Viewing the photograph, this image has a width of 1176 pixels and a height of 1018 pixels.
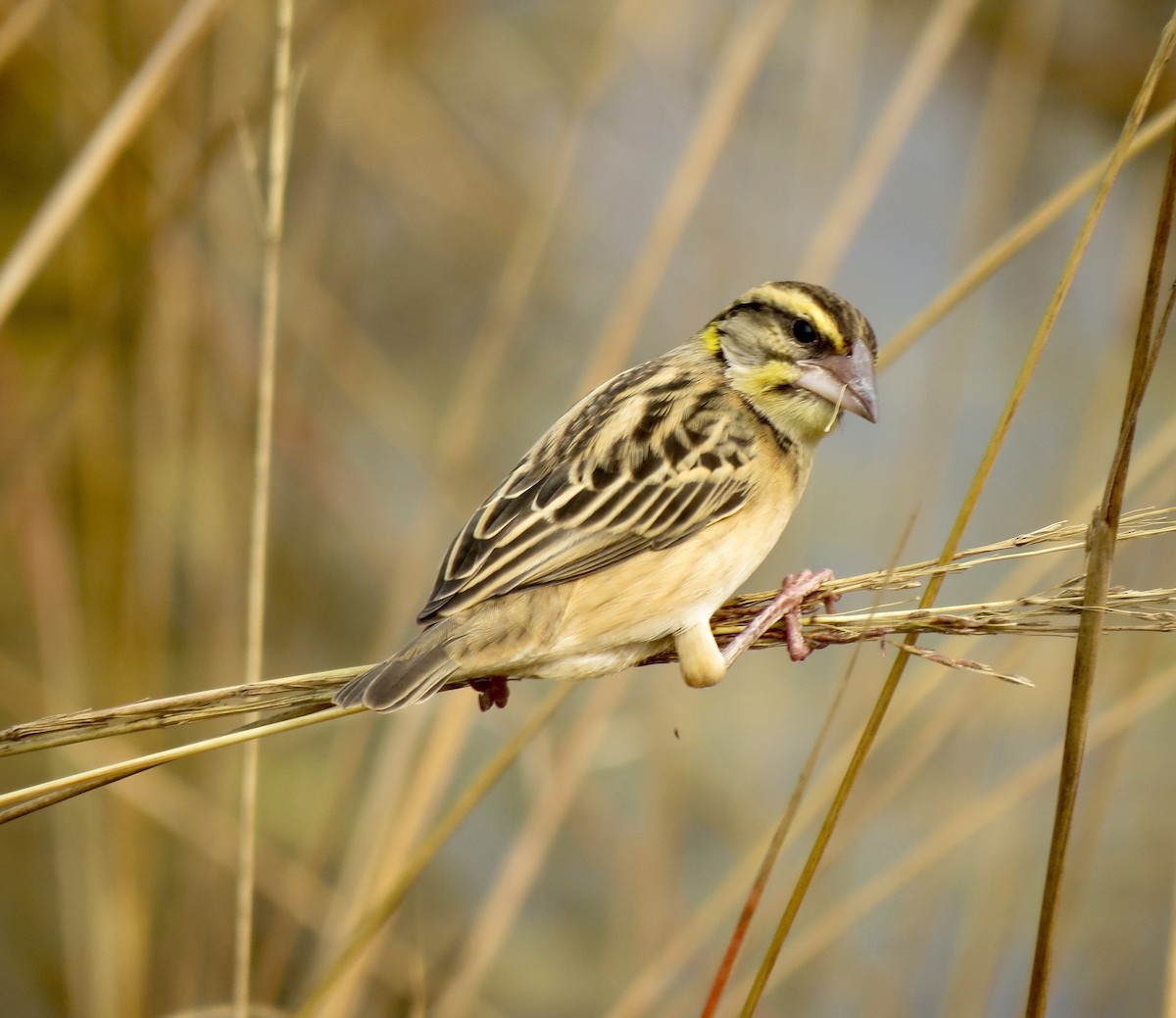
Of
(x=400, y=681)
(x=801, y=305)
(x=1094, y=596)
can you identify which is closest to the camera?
(x=1094, y=596)

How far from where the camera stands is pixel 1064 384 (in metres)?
5.93

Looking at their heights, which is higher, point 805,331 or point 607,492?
point 805,331

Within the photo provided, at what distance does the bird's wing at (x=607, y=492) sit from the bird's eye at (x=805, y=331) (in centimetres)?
21

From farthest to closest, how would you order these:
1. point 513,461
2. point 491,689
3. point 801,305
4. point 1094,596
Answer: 1. point 513,461
2. point 801,305
3. point 491,689
4. point 1094,596

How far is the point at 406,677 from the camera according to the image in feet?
6.98

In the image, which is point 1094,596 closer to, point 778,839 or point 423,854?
point 778,839

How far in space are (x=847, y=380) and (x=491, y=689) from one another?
0.96 metres

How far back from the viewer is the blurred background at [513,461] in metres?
3.00

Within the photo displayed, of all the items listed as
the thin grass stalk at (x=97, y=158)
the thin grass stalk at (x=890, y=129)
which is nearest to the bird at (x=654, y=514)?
the thin grass stalk at (x=890, y=129)

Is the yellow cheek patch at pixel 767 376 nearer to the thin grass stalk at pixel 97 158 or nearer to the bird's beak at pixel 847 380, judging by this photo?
the bird's beak at pixel 847 380

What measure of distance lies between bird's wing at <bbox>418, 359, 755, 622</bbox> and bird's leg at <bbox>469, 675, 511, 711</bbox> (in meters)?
0.20

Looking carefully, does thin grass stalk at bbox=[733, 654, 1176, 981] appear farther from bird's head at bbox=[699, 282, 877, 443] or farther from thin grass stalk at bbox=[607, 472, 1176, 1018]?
bird's head at bbox=[699, 282, 877, 443]

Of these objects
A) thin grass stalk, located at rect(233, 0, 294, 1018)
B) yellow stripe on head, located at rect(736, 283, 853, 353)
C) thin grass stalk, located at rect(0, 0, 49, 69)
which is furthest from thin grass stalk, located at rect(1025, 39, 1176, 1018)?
thin grass stalk, located at rect(0, 0, 49, 69)

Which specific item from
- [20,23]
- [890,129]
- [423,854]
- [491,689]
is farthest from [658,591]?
[20,23]
